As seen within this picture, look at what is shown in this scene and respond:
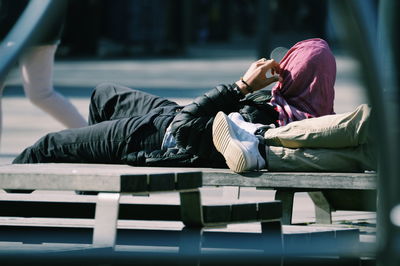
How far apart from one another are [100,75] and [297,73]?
1119 cm

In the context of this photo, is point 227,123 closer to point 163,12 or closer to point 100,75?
point 100,75

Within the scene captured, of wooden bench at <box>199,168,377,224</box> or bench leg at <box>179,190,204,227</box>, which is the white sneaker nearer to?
wooden bench at <box>199,168,377,224</box>

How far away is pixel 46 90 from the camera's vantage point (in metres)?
6.24

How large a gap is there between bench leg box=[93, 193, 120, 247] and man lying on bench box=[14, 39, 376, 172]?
2.52 ft

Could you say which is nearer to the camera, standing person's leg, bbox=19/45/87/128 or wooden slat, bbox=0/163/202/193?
wooden slat, bbox=0/163/202/193

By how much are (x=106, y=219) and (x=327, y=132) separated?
3.37 ft

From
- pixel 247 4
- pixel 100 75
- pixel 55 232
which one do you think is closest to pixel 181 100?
pixel 100 75

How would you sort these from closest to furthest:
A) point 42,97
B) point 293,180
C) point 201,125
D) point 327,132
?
point 293,180, point 327,132, point 201,125, point 42,97

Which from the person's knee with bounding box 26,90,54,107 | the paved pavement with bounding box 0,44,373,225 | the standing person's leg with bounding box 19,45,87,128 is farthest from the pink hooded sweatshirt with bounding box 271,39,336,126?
the person's knee with bounding box 26,90,54,107

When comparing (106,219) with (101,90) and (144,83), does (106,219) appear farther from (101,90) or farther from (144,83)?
(144,83)

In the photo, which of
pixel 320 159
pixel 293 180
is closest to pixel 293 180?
pixel 293 180

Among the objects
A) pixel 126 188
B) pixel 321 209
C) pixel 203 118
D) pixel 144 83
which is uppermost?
pixel 144 83

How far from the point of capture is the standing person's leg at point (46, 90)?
20.1ft

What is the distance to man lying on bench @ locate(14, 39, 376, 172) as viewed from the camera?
4.14m
